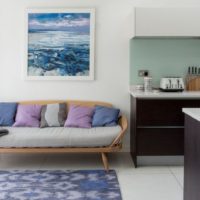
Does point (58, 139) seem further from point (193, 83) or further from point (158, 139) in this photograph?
point (193, 83)

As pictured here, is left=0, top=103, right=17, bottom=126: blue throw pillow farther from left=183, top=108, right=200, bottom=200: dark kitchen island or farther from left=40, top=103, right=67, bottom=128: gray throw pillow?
left=183, top=108, right=200, bottom=200: dark kitchen island

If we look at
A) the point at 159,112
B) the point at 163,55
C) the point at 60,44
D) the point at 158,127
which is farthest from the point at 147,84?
the point at 60,44

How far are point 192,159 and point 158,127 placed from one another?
74.9 inches

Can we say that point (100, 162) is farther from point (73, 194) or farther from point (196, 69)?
point (196, 69)

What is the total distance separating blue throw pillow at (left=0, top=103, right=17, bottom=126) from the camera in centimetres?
489

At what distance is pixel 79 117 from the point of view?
15.9ft

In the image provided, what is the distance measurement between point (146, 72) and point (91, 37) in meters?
0.99

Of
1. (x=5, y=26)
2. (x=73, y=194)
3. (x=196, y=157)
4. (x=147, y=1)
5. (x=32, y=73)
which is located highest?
(x=147, y=1)

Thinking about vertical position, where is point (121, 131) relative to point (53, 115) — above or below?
below

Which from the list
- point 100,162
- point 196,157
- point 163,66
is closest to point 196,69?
point 163,66

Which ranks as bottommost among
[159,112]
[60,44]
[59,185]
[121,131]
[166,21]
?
[59,185]

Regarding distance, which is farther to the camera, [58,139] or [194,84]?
[194,84]

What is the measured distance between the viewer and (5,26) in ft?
17.0

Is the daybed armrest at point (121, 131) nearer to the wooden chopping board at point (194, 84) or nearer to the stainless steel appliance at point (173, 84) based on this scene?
the stainless steel appliance at point (173, 84)
